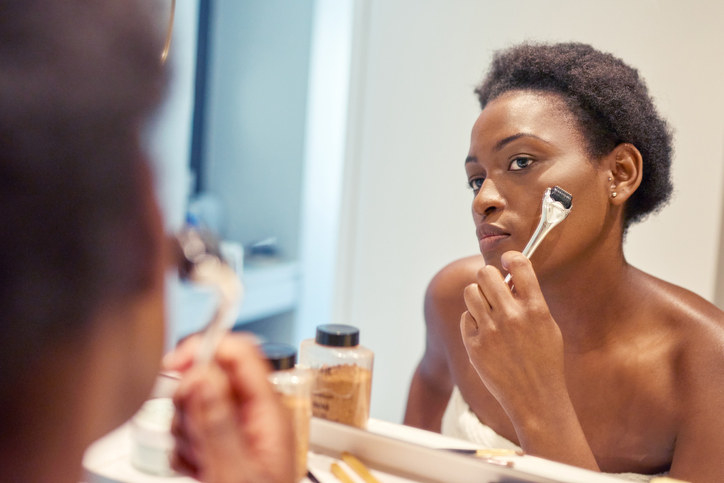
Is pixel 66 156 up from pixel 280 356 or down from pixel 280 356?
up

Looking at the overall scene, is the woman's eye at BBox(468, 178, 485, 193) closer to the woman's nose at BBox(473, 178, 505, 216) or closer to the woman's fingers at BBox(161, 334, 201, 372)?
the woman's nose at BBox(473, 178, 505, 216)

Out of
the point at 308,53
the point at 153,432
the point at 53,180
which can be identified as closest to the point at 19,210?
the point at 53,180

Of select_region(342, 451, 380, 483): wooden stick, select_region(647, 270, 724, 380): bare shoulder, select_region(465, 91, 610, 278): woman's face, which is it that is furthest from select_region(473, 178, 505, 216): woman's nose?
select_region(342, 451, 380, 483): wooden stick

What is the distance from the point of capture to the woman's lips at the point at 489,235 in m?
0.51

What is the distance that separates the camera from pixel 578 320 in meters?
0.51

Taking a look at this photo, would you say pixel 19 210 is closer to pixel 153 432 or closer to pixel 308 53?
pixel 153 432

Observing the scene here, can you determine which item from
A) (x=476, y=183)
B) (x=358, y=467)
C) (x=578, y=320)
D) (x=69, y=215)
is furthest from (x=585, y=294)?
(x=69, y=215)

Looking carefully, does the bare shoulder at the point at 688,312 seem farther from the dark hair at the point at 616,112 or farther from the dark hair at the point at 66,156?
the dark hair at the point at 66,156

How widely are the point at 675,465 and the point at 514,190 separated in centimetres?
24

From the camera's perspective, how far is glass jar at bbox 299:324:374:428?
0.54 metres

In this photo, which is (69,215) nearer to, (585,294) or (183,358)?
(183,358)

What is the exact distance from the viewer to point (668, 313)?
1.61ft

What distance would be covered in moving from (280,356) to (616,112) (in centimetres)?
33

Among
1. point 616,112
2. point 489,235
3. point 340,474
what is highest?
point 616,112
